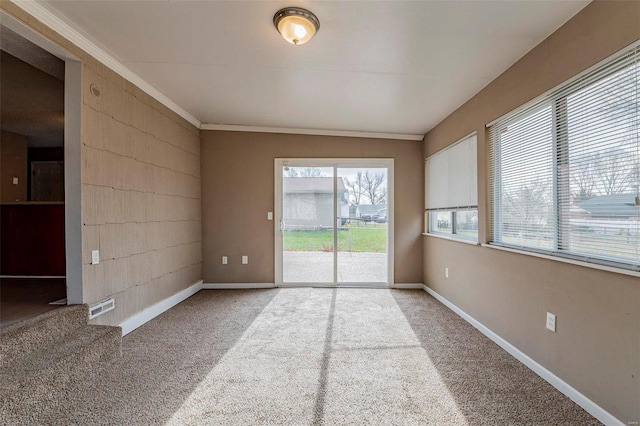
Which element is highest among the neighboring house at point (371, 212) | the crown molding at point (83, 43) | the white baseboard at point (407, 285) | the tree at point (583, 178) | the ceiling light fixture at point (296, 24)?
the crown molding at point (83, 43)

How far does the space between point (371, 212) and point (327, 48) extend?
2826 millimetres

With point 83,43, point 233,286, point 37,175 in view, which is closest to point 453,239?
point 233,286

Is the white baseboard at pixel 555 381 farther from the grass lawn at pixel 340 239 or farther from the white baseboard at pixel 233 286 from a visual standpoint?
the white baseboard at pixel 233 286

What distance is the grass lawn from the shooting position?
470 cm

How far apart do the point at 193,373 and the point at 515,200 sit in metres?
3.03

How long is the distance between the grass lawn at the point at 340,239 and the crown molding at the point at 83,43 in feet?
8.51

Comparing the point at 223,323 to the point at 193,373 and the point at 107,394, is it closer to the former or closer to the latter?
the point at 193,373

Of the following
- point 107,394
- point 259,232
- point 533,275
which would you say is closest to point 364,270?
point 259,232

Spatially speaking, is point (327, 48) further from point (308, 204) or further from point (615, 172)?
point (308, 204)

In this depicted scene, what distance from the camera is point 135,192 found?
3.04m

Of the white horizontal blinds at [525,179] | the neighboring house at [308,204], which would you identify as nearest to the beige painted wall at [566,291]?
the white horizontal blinds at [525,179]

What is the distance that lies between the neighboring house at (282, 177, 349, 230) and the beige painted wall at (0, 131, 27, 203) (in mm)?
3995

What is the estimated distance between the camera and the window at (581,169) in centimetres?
163

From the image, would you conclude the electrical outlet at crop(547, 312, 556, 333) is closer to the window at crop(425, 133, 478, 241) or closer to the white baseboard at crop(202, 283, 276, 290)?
the window at crop(425, 133, 478, 241)
